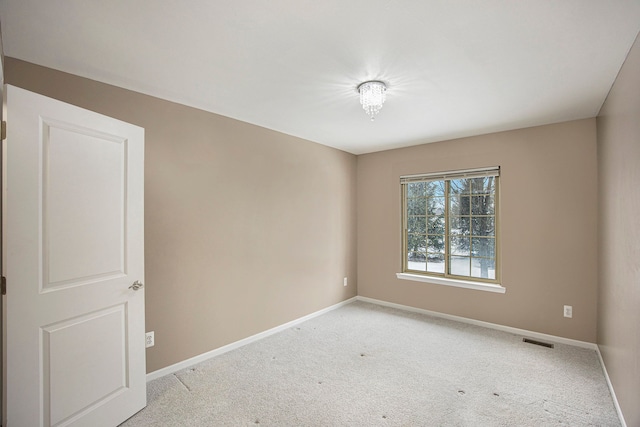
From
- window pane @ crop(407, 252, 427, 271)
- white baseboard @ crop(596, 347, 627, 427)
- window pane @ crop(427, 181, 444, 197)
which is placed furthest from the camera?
window pane @ crop(407, 252, 427, 271)

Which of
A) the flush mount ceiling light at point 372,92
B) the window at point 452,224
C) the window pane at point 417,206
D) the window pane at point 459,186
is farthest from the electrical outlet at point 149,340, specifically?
the window pane at point 459,186

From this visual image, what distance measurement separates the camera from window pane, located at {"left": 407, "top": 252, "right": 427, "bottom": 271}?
14.4 ft

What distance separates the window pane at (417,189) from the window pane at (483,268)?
3.71ft

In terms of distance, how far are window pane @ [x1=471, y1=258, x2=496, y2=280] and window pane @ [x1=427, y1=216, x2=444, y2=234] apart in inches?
22.4

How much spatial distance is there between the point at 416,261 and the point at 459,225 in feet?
2.65

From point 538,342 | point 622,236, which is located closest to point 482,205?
point 538,342

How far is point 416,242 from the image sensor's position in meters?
4.47

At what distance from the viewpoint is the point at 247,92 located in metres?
2.53

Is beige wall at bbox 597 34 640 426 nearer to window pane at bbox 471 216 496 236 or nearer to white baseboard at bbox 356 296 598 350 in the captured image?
white baseboard at bbox 356 296 598 350

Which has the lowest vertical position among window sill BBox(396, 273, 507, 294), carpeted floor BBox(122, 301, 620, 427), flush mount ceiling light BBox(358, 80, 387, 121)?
carpeted floor BBox(122, 301, 620, 427)

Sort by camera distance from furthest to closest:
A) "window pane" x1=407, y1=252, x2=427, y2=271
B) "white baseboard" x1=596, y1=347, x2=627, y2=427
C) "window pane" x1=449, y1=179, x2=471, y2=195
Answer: "window pane" x1=407, y1=252, x2=427, y2=271 → "window pane" x1=449, y1=179, x2=471, y2=195 → "white baseboard" x1=596, y1=347, x2=627, y2=427

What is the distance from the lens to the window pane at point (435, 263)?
4.23 metres

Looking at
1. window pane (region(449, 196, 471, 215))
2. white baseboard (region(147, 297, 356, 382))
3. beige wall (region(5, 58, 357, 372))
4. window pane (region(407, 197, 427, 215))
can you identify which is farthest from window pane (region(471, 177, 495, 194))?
white baseboard (region(147, 297, 356, 382))

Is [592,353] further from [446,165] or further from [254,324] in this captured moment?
[254,324]
